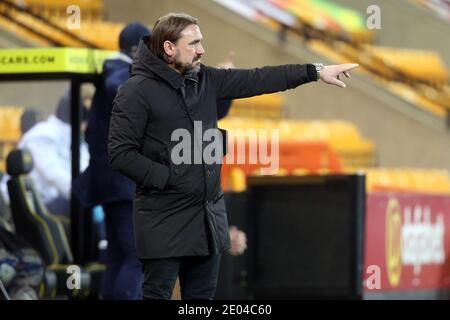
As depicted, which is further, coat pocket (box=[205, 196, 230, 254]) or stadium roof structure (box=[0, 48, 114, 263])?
stadium roof structure (box=[0, 48, 114, 263])

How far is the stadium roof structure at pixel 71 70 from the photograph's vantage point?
30.9 feet

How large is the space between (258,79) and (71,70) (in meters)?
3.33

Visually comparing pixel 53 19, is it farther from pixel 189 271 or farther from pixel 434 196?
pixel 189 271

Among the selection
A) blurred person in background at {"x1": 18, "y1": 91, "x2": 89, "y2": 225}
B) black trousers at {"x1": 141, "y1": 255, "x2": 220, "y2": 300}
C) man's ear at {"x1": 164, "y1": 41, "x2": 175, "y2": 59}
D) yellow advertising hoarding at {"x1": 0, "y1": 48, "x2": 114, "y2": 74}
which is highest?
yellow advertising hoarding at {"x1": 0, "y1": 48, "x2": 114, "y2": 74}

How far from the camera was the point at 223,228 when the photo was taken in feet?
20.6

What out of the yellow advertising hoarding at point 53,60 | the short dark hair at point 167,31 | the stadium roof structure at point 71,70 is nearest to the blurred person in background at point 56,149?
the stadium roof structure at point 71,70

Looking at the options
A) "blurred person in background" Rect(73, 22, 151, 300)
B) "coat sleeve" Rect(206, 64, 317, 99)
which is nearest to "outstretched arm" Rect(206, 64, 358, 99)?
"coat sleeve" Rect(206, 64, 317, 99)

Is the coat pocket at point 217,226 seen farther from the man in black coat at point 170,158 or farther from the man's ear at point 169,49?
the man's ear at point 169,49

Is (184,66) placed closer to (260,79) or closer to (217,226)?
(260,79)

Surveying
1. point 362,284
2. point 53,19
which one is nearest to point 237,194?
point 362,284

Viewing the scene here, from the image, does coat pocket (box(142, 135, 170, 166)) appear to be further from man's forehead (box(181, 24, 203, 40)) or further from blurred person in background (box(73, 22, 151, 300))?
blurred person in background (box(73, 22, 151, 300))

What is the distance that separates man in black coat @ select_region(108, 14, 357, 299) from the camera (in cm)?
610
